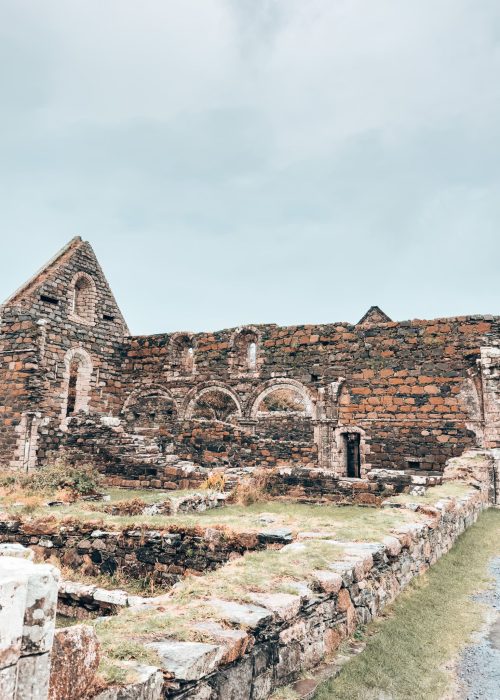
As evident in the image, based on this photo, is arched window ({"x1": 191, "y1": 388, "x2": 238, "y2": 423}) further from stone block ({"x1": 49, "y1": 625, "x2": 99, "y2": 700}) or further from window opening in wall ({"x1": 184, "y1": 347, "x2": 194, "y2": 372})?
stone block ({"x1": 49, "y1": 625, "x2": 99, "y2": 700})

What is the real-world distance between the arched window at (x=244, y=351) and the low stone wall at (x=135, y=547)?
39.4ft

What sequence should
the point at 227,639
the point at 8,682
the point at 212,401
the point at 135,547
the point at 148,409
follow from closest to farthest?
the point at 8,682
the point at 227,639
the point at 135,547
the point at 148,409
the point at 212,401

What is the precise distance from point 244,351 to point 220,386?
5.10 ft

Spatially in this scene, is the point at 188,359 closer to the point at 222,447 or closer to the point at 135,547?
the point at 222,447

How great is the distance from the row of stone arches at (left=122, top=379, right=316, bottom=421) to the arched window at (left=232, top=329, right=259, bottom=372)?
2.82 feet

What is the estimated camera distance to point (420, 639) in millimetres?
4316

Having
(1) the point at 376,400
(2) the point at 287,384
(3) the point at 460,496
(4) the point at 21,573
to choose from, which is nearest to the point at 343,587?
(4) the point at 21,573

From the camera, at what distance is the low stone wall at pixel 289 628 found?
2.56m

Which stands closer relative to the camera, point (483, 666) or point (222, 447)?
point (483, 666)

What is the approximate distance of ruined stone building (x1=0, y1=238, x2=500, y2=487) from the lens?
49.9ft

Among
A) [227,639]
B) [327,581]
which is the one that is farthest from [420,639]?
[227,639]

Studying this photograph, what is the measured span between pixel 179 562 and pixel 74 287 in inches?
596

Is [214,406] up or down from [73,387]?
down

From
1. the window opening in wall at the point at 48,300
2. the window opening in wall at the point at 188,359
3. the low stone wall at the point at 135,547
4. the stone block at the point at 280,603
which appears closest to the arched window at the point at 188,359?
the window opening in wall at the point at 188,359
